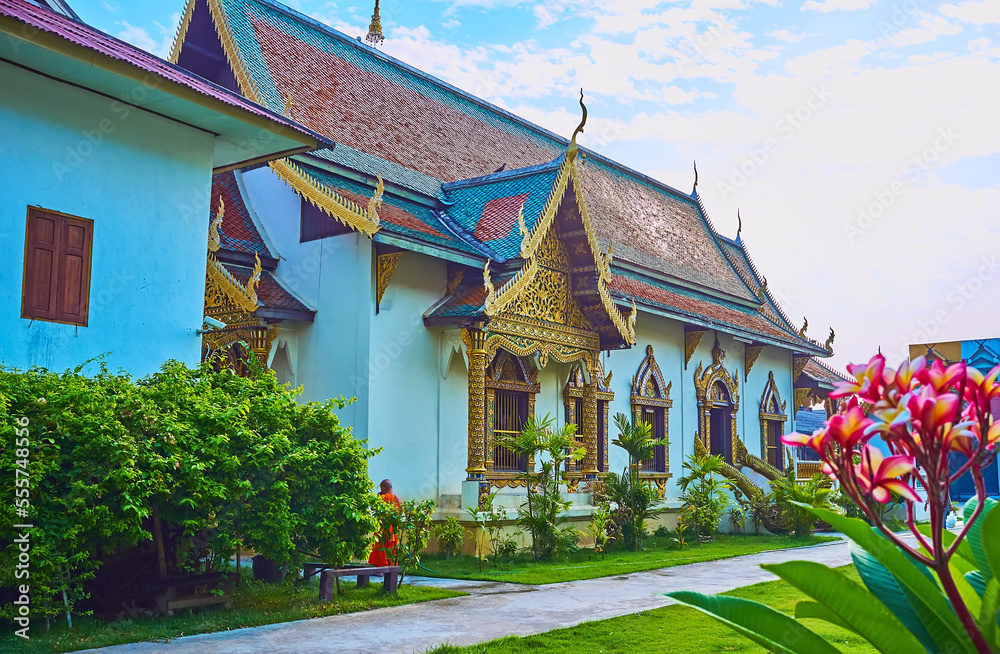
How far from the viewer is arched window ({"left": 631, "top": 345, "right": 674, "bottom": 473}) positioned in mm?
16984

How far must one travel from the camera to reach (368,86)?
1606cm

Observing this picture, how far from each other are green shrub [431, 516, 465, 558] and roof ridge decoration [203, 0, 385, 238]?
12.0 ft

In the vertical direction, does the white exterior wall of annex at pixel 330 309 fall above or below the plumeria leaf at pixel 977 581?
above

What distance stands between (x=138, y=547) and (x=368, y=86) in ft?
34.1

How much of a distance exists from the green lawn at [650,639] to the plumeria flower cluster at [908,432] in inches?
160

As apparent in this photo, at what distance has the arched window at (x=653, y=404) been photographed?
1698 centimetres

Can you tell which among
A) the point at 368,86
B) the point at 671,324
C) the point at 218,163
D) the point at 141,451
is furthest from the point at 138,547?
the point at 671,324

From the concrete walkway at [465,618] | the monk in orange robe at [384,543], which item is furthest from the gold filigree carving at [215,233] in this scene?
the concrete walkway at [465,618]

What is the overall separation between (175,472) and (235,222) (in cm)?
671

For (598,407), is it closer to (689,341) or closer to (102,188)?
(689,341)

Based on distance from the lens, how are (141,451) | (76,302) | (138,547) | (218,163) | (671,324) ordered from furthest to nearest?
(671,324), (218,163), (76,302), (138,547), (141,451)

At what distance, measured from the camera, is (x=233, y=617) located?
7137mm

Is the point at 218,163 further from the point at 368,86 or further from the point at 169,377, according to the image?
the point at 368,86

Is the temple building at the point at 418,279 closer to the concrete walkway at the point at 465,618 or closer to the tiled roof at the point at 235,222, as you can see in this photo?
the tiled roof at the point at 235,222
